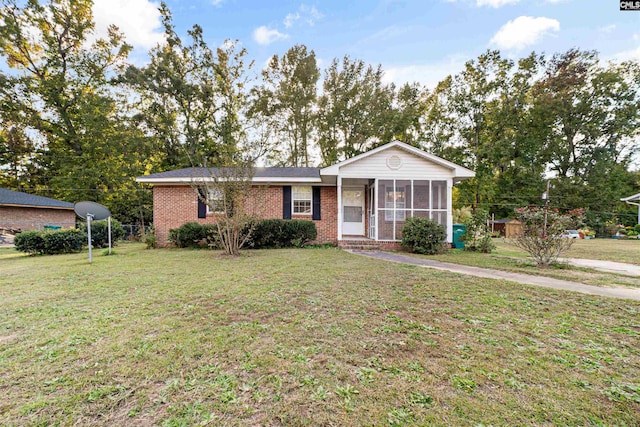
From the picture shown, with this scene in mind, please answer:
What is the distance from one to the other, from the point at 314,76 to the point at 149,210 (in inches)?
672

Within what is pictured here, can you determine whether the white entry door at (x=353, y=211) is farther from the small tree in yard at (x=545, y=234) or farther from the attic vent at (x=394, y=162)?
the small tree in yard at (x=545, y=234)

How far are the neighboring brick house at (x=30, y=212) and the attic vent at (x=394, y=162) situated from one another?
20282 millimetres

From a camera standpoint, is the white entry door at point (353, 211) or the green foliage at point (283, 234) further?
the white entry door at point (353, 211)

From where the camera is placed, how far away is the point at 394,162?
9.94 m

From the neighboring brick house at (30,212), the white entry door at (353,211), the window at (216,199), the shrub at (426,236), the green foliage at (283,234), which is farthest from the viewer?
the neighboring brick house at (30,212)

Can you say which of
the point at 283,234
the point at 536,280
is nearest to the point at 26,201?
the point at 283,234

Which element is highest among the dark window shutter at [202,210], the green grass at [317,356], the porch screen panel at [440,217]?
the dark window shutter at [202,210]

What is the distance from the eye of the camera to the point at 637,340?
8.84 feet

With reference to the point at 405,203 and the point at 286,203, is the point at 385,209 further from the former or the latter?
the point at 286,203

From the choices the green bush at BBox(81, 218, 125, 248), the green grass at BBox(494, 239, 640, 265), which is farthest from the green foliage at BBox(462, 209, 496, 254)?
the green bush at BBox(81, 218, 125, 248)

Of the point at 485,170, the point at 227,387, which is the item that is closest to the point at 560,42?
the point at 485,170

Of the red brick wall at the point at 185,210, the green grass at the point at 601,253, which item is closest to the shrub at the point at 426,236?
the green grass at the point at 601,253

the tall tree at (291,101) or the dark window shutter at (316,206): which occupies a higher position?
the tall tree at (291,101)

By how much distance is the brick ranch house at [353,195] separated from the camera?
9.92 m
